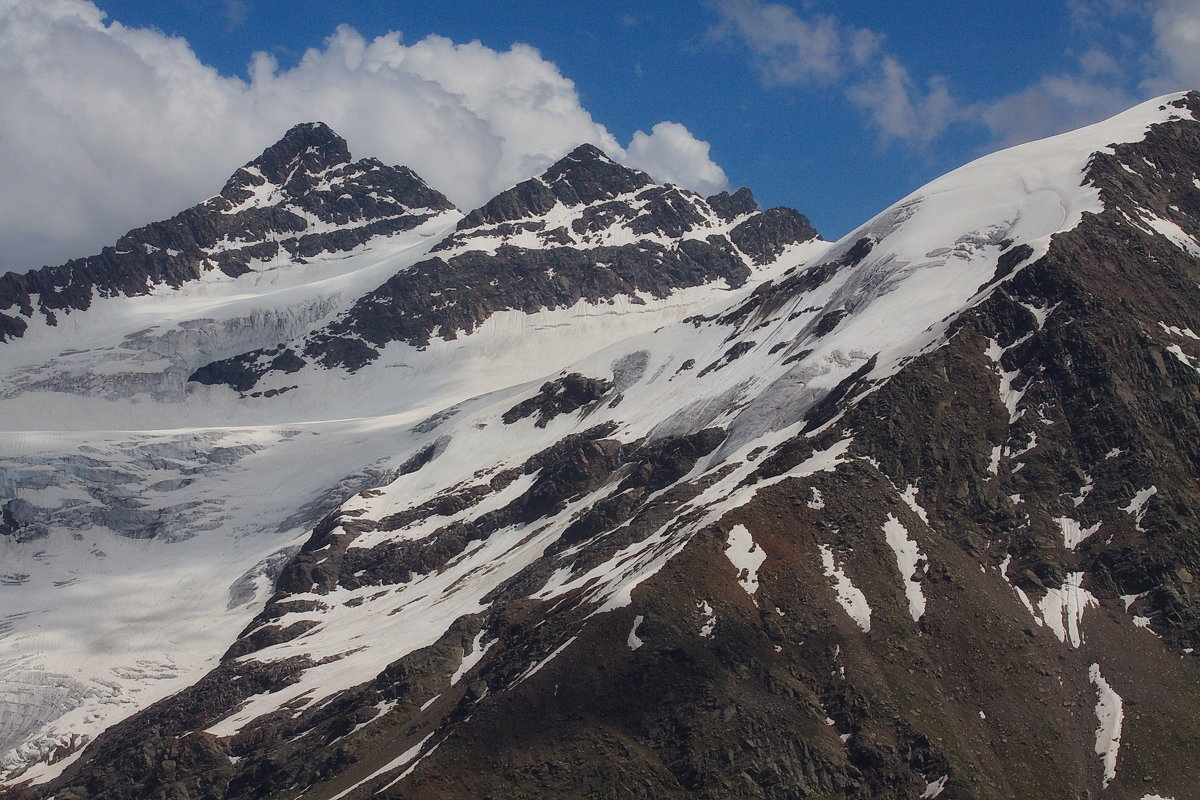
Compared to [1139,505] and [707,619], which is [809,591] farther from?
[1139,505]

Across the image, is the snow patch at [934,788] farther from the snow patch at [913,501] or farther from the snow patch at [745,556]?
the snow patch at [913,501]

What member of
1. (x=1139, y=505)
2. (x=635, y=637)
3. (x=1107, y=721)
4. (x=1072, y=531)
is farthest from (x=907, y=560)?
(x=635, y=637)

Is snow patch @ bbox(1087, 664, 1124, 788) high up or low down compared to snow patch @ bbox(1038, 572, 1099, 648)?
down

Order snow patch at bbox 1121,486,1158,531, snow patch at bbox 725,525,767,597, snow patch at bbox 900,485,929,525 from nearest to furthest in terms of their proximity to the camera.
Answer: snow patch at bbox 725,525,767,597 → snow patch at bbox 1121,486,1158,531 → snow patch at bbox 900,485,929,525

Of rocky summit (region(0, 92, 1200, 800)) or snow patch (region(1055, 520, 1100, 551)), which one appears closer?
rocky summit (region(0, 92, 1200, 800))

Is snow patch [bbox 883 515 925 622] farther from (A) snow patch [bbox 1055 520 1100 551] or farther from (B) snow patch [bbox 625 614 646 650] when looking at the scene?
(B) snow patch [bbox 625 614 646 650]

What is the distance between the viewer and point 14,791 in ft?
454

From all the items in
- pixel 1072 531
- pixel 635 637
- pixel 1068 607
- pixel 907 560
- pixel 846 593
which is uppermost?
pixel 635 637

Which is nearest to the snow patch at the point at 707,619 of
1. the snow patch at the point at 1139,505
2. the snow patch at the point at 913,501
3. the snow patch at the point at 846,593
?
the snow patch at the point at 846,593

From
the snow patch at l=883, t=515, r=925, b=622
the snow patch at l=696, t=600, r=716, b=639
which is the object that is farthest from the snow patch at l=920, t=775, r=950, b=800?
the snow patch at l=696, t=600, r=716, b=639

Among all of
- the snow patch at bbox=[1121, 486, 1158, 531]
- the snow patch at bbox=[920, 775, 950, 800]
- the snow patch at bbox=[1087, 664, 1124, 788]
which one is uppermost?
the snow patch at bbox=[1121, 486, 1158, 531]

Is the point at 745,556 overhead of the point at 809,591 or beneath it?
overhead

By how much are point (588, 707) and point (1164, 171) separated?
12812 centimetres

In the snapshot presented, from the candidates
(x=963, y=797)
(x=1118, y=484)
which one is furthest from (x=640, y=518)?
(x=963, y=797)
